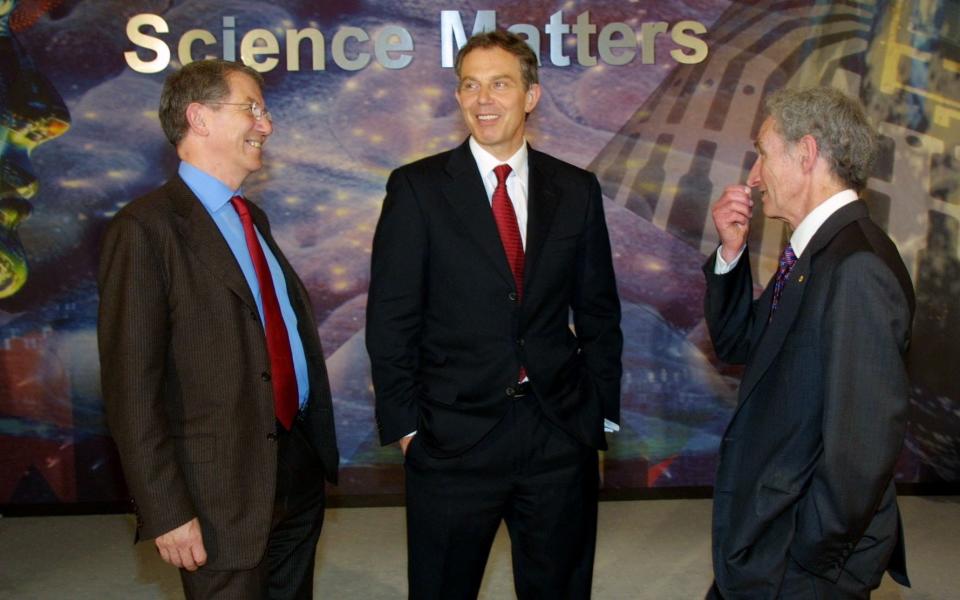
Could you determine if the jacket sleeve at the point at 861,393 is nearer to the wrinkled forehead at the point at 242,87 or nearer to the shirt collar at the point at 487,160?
the shirt collar at the point at 487,160

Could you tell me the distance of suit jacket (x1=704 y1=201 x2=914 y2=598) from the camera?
2.03 metres

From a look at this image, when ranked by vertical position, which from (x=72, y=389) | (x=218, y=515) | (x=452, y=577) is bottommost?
(x=72, y=389)

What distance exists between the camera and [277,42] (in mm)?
5004

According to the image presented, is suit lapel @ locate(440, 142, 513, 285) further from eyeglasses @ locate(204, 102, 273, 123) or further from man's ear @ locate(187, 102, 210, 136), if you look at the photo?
man's ear @ locate(187, 102, 210, 136)

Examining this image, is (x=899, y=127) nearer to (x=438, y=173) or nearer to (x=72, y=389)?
(x=438, y=173)

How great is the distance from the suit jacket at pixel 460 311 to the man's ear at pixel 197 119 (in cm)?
51

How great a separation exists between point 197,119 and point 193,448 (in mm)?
763

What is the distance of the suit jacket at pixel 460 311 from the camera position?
8.77 ft

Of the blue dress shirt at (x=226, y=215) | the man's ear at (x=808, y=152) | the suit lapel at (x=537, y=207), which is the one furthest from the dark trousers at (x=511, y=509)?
the man's ear at (x=808, y=152)

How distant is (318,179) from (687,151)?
1787 millimetres

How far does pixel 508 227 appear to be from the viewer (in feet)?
8.99


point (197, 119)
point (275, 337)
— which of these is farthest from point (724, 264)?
point (197, 119)

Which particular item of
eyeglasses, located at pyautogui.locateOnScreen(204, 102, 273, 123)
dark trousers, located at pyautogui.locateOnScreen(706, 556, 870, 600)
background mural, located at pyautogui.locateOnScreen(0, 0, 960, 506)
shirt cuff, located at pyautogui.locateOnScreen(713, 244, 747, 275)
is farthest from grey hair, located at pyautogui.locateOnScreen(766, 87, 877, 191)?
background mural, located at pyautogui.locateOnScreen(0, 0, 960, 506)

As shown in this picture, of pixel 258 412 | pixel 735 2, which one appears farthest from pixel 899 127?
pixel 258 412
